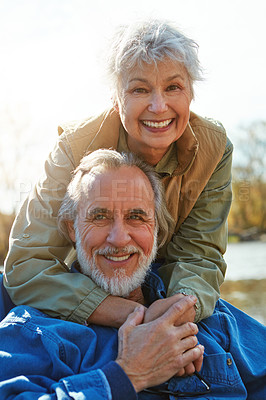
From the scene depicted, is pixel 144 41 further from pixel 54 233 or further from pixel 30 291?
pixel 30 291

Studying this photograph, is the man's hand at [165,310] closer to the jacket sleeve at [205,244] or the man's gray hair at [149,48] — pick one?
the jacket sleeve at [205,244]

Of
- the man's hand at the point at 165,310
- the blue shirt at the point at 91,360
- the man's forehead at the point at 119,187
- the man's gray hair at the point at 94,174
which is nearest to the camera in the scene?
the blue shirt at the point at 91,360

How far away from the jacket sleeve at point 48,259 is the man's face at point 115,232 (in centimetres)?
11

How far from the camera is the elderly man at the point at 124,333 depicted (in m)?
1.94

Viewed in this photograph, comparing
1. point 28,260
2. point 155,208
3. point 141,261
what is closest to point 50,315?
point 28,260

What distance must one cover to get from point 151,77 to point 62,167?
0.73m

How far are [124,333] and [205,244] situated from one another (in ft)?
2.94

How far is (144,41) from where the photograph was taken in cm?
248

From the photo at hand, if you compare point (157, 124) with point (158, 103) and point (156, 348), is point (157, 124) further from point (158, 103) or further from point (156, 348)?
point (156, 348)

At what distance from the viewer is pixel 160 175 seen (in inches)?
109

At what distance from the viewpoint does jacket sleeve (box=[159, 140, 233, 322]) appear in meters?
2.53

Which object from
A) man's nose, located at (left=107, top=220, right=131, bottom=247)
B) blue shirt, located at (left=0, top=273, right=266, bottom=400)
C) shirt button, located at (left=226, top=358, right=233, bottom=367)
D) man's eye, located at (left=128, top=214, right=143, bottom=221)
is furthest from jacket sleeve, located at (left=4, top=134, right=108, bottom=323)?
shirt button, located at (left=226, top=358, right=233, bottom=367)

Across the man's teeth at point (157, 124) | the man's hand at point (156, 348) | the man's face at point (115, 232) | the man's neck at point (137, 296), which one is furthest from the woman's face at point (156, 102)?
the man's hand at point (156, 348)

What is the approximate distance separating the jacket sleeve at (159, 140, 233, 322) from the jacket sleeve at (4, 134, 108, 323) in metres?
0.49
